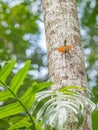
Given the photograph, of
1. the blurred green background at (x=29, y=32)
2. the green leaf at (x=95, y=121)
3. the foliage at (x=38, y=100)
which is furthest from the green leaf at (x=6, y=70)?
the blurred green background at (x=29, y=32)

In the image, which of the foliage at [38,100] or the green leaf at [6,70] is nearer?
the foliage at [38,100]

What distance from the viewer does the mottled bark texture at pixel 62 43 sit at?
1482mm

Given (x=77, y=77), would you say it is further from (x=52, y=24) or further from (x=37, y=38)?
(x=37, y=38)

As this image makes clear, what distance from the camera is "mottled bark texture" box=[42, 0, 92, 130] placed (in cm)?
148

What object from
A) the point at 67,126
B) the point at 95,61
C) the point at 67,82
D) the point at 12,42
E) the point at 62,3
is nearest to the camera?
the point at 67,126

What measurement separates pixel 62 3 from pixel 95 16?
329 cm

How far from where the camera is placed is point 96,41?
6691mm

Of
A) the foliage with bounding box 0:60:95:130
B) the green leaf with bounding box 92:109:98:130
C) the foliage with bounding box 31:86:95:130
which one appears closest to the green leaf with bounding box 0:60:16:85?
the foliage with bounding box 0:60:95:130

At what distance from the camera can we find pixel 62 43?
5.33ft

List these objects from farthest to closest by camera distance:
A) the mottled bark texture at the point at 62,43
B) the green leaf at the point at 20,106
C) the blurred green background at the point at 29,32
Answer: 1. the blurred green background at the point at 29,32
2. the mottled bark texture at the point at 62,43
3. the green leaf at the point at 20,106

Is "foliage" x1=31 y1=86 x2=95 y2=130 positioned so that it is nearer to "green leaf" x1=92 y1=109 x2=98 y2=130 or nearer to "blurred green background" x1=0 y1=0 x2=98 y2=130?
"green leaf" x1=92 y1=109 x2=98 y2=130

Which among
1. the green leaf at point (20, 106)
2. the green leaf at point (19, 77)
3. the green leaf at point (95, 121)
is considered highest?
the green leaf at point (19, 77)

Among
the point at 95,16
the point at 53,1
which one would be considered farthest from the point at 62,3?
the point at 95,16

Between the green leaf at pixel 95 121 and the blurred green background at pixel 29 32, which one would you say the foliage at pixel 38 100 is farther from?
the blurred green background at pixel 29 32
